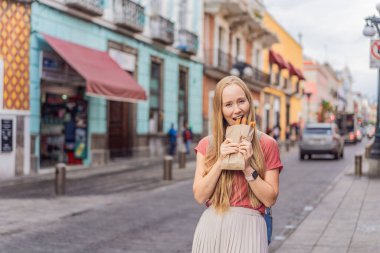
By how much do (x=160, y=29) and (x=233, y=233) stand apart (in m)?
22.6

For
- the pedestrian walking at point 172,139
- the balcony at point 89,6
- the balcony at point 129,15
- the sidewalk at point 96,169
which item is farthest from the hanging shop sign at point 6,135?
the pedestrian walking at point 172,139

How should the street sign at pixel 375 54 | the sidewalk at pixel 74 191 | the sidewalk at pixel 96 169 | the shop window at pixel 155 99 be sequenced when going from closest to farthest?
the sidewalk at pixel 74 191 < the street sign at pixel 375 54 < the sidewalk at pixel 96 169 < the shop window at pixel 155 99

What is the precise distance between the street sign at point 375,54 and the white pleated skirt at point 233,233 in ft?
37.4

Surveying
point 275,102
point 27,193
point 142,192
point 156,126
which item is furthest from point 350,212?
point 275,102

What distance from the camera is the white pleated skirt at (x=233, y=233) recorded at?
9.93 ft

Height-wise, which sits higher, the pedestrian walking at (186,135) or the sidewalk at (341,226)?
the pedestrian walking at (186,135)

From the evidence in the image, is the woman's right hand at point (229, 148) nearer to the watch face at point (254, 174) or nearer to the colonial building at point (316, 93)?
the watch face at point (254, 174)

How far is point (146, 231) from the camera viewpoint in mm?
8555

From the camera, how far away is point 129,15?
2228 centimetres

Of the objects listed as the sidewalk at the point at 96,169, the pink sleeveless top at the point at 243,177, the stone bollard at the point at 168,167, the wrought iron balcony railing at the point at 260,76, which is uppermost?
the wrought iron balcony railing at the point at 260,76

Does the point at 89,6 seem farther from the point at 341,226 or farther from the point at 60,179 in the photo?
the point at 341,226

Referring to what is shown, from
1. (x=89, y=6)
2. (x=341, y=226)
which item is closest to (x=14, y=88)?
(x=89, y=6)

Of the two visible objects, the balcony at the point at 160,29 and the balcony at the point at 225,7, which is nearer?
the balcony at the point at 160,29

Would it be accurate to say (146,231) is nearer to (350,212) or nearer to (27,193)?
(350,212)
